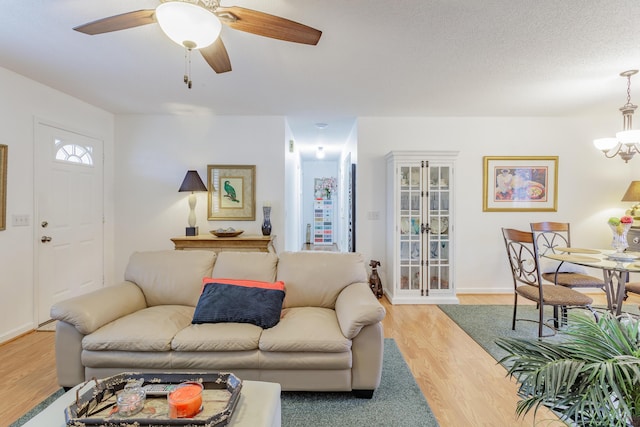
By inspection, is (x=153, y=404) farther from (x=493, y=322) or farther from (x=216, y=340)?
(x=493, y=322)

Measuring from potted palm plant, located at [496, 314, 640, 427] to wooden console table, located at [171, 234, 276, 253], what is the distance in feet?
9.88

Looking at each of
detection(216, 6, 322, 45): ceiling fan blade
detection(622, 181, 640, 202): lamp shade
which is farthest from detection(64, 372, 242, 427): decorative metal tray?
detection(622, 181, 640, 202): lamp shade

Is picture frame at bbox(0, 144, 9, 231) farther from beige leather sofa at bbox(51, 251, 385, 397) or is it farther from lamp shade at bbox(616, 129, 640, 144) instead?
lamp shade at bbox(616, 129, 640, 144)

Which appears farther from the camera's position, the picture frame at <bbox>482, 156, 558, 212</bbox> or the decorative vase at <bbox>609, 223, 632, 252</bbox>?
the picture frame at <bbox>482, 156, 558, 212</bbox>

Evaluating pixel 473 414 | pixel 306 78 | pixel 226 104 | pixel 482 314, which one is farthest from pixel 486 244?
pixel 226 104

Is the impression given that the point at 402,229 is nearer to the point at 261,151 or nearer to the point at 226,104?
the point at 261,151

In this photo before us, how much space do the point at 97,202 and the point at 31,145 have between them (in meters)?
0.98

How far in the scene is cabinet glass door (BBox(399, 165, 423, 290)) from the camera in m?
3.74

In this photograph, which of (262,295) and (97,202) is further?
(97,202)

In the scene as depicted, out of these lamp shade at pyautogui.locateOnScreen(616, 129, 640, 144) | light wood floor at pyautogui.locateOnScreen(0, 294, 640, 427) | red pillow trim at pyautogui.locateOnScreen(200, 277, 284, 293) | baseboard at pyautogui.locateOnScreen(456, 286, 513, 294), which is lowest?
light wood floor at pyautogui.locateOnScreen(0, 294, 640, 427)

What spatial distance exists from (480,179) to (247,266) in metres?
3.39

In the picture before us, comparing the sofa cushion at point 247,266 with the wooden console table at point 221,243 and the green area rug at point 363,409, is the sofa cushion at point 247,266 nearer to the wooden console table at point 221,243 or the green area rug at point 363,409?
the green area rug at point 363,409

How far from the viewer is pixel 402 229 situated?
3.77m

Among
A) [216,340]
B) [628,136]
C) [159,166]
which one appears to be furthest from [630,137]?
[159,166]
